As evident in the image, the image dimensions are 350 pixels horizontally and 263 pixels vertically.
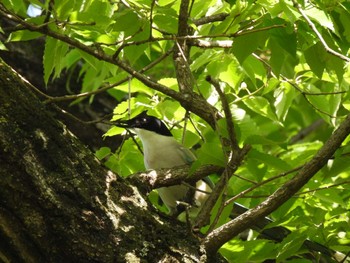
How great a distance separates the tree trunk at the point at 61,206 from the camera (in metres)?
1.88

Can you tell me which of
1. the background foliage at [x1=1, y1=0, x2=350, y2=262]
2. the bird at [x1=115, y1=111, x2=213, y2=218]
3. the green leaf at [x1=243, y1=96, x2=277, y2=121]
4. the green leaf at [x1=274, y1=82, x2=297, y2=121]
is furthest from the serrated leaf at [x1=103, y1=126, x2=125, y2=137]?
the green leaf at [x1=274, y1=82, x2=297, y2=121]

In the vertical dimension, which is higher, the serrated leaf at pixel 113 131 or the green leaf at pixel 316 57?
the green leaf at pixel 316 57

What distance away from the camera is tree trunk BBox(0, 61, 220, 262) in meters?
1.88

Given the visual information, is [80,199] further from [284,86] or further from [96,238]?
[284,86]

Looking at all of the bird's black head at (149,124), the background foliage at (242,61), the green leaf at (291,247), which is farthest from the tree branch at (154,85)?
the bird's black head at (149,124)

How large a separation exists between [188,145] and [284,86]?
526 mm

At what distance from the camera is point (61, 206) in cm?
193

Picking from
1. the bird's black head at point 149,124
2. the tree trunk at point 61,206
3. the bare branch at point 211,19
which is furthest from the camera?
the bird's black head at point 149,124

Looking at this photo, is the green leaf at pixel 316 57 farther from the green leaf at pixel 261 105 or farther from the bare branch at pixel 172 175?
the green leaf at pixel 261 105

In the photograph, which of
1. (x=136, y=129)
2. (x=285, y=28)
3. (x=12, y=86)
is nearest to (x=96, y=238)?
(x=12, y=86)

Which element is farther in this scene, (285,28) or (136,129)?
(136,129)

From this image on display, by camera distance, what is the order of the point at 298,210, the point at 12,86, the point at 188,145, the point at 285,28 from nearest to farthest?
the point at 12,86
the point at 285,28
the point at 298,210
the point at 188,145

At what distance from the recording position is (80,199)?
1988 millimetres

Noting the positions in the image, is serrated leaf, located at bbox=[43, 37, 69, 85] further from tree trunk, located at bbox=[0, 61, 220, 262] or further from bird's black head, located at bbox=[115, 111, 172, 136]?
bird's black head, located at bbox=[115, 111, 172, 136]
